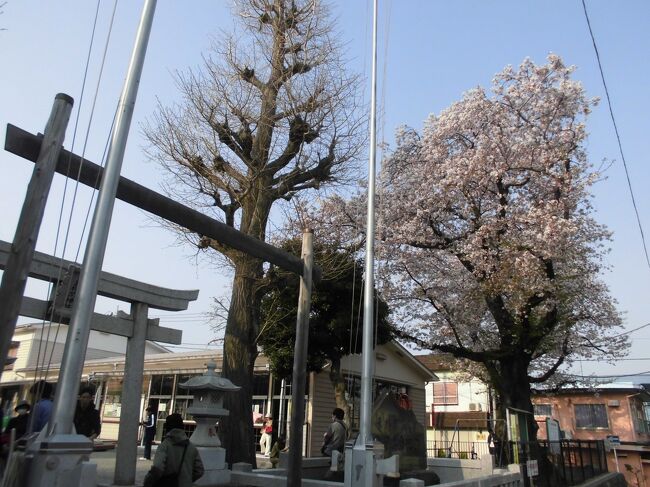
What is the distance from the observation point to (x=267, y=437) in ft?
57.2

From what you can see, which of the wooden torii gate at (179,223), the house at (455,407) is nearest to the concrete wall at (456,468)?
the wooden torii gate at (179,223)

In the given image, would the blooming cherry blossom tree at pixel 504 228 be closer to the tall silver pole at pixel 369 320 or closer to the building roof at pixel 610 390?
the tall silver pole at pixel 369 320

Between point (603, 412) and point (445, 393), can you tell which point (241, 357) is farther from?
point (445, 393)

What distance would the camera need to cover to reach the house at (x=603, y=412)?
101 feet

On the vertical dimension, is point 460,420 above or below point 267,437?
above

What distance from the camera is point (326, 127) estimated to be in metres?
12.1

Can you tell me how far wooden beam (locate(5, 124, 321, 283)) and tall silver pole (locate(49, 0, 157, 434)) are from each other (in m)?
0.58

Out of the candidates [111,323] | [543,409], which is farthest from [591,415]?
[111,323]

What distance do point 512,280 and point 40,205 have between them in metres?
13.9

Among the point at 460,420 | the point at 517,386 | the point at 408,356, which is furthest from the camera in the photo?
the point at 460,420

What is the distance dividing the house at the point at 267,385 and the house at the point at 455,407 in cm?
881

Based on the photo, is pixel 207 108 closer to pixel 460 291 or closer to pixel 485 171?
pixel 485 171

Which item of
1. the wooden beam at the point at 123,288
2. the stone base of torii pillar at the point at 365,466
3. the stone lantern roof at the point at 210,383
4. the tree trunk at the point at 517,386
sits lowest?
the stone base of torii pillar at the point at 365,466

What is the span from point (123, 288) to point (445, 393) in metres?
34.2
